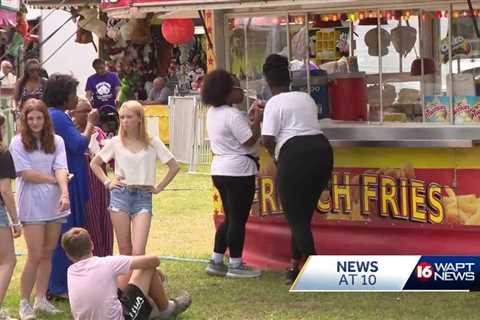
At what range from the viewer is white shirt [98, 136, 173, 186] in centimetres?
812

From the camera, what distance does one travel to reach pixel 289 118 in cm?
872

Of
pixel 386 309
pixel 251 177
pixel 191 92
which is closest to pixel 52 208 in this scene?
pixel 251 177

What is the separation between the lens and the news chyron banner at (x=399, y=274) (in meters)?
7.23

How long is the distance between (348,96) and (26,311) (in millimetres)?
3298

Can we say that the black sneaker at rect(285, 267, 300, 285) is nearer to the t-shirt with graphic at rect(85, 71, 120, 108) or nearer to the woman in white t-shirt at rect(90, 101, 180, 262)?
the woman in white t-shirt at rect(90, 101, 180, 262)

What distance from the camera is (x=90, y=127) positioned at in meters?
8.49

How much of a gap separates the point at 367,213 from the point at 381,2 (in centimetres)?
169

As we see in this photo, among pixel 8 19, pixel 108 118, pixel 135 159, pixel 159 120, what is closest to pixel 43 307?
pixel 135 159

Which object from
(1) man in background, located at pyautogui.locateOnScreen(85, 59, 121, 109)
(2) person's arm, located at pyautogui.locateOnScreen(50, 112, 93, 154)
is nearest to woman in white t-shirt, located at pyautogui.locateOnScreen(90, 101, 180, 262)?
(2) person's arm, located at pyautogui.locateOnScreen(50, 112, 93, 154)

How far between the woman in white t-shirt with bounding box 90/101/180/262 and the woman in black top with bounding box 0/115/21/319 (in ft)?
2.64

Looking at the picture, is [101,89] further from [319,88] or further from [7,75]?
[319,88]

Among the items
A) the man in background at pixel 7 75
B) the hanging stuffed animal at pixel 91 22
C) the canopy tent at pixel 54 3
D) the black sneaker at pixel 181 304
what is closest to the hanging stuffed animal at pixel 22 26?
the man in background at pixel 7 75

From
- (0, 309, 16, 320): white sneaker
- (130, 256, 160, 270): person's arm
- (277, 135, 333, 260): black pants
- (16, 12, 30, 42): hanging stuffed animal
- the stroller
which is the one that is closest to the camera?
(130, 256, 160, 270): person's arm

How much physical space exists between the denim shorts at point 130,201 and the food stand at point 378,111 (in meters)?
1.48
